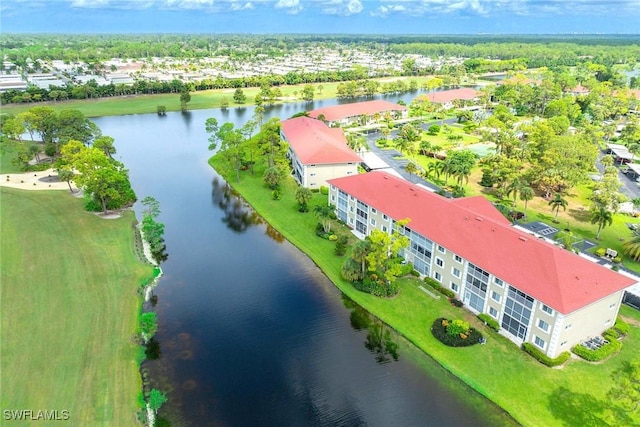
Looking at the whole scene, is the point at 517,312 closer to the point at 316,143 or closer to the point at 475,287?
the point at 475,287

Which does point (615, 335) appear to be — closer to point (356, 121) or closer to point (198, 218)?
point (198, 218)

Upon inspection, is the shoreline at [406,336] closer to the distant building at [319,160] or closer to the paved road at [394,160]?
the distant building at [319,160]

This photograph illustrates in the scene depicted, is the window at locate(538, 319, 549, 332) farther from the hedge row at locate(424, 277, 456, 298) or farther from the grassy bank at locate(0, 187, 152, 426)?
the grassy bank at locate(0, 187, 152, 426)

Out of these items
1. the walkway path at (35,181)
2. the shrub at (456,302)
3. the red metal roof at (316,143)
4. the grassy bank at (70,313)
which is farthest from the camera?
the red metal roof at (316,143)

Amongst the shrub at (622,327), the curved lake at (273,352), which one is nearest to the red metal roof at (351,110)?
the curved lake at (273,352)

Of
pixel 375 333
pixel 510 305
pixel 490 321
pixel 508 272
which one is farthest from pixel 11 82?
pixel 510 305
